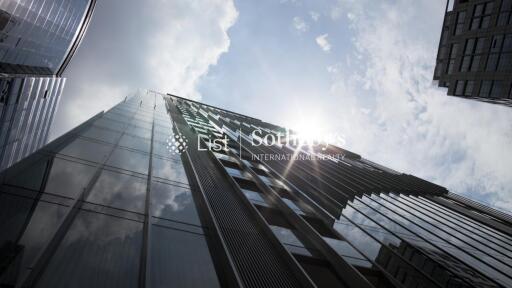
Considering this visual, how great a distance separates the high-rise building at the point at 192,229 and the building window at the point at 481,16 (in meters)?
39.7

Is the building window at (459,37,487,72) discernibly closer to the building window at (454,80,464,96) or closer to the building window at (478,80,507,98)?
the building window at (454,80,464,96)

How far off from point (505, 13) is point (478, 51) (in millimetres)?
5475

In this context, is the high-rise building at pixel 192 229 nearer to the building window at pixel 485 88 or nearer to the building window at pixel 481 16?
the building window at pixel 485 88


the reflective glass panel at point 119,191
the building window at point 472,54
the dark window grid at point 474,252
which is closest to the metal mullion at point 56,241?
the reflective glass panel at point 119,191

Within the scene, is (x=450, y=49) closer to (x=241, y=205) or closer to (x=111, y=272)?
(x=241, y=205)

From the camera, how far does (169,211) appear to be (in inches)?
384

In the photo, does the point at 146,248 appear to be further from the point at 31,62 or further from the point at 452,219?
the point at 31,62

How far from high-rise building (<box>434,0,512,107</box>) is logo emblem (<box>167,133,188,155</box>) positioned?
4100cm

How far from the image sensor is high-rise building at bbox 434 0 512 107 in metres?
43.7

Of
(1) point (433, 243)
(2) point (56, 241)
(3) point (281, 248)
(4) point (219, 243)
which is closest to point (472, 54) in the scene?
(1) point (433, 243)

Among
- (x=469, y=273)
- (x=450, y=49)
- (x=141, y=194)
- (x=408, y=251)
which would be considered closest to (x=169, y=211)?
(x=141, y=194)

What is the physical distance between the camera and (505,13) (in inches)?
1752

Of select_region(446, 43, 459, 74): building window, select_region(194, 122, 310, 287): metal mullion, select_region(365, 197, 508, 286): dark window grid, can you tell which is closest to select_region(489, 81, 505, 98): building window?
select_region(446, 43, 459, 74): building window

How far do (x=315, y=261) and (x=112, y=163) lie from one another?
7.46m
